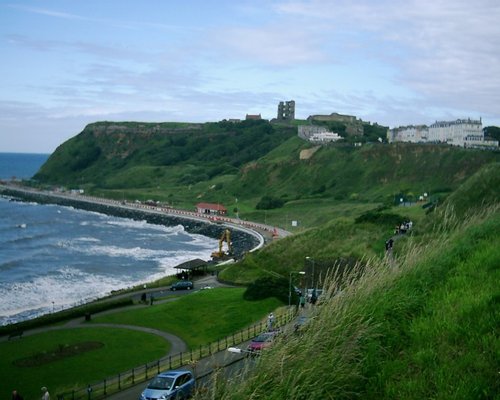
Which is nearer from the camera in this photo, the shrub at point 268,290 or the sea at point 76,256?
the shrub at point 268,290

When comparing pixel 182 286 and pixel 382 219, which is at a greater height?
pixel 382 219

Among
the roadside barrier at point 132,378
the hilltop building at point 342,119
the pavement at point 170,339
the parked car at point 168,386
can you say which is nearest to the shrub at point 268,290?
the pavement at point 170,339

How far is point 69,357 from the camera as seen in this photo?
1021 inches

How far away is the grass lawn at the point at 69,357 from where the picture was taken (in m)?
22.9

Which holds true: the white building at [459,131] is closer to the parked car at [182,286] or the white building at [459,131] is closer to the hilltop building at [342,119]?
the hilltop building at [342,119]

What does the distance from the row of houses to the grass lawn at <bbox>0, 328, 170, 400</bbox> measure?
99397 millimetres

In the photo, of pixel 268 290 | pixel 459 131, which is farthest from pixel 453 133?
pixel 268 290

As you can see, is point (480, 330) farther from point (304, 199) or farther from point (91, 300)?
point (304, 199)

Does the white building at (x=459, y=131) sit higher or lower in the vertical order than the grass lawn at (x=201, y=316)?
higher

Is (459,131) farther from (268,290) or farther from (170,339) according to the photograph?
(170,339)

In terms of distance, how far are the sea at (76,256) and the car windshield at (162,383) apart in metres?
26.0

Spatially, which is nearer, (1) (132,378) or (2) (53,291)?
(1) (132,378)

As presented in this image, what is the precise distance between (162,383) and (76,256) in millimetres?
54629

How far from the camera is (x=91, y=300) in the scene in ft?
142
